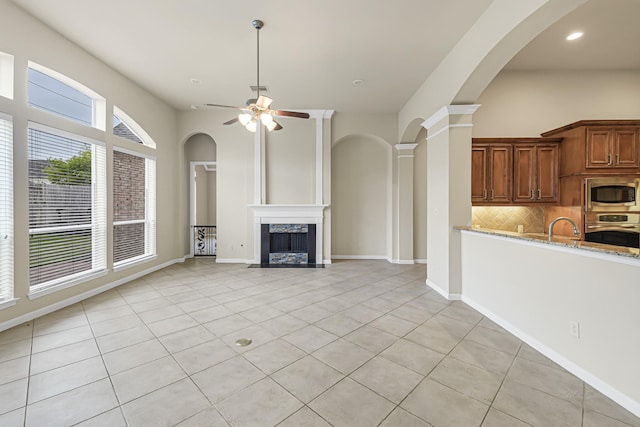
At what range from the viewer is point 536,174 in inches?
169

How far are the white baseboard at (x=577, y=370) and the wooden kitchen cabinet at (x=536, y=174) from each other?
2376 mm

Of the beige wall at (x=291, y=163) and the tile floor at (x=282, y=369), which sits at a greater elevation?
the beige wall at (x=291, y=163)

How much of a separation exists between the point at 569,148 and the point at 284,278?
16.8 ft

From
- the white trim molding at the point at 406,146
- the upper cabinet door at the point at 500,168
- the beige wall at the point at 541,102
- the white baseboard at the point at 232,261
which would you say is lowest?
the white baseboard at the point at 232,261

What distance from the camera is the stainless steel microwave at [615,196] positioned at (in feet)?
12.6

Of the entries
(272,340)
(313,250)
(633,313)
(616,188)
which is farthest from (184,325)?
(616,188)

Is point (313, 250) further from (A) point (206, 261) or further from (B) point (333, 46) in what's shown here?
(B) point (333, 46)

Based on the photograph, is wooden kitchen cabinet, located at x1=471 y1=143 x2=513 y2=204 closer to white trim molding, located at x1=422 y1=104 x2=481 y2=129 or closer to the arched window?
white trim molding, located at x1=422 y1=104 x2=481 y2=129

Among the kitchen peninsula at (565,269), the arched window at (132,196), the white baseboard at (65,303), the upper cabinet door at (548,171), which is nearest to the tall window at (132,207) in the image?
the arched window at (132,196)

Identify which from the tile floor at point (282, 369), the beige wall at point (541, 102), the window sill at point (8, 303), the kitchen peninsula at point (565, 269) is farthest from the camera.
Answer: the beige wall at point (541, 102)

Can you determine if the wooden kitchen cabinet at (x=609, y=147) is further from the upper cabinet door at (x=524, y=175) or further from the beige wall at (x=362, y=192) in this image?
the beige wall at (x=362, y=192)

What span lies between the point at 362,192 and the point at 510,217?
2983 millimetres

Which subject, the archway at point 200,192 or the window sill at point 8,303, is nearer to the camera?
the window sill at point 8,303

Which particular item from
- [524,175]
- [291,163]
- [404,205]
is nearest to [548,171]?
[524,175]
